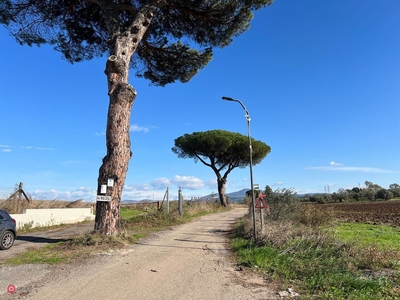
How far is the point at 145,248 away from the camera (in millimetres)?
9164

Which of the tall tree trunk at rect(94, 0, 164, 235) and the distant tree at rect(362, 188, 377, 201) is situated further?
the distant tree at rect(362, 188, 377, 201)

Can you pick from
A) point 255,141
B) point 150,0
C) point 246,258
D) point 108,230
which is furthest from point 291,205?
point 255,141

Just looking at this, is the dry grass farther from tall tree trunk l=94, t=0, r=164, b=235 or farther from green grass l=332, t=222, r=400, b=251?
green grass l=332, t=222, r=400, b=251

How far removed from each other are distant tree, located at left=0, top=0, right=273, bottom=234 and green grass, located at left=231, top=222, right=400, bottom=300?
15.8 ft

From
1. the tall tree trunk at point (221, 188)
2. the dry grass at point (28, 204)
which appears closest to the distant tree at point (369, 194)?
the tall tree trunk at point (221, 188)

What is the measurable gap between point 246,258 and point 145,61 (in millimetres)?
11755

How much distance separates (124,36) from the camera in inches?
447

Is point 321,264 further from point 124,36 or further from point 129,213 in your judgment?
point 129,213

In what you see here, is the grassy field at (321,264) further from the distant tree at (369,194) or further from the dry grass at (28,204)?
the distant tree at (369,194)

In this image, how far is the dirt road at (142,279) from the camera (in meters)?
4.94

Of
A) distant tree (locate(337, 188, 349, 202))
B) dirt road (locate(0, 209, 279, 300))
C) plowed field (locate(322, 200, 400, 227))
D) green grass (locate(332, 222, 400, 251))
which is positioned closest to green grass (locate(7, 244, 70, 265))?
dirt road (locate(0, 209, 279, 300))

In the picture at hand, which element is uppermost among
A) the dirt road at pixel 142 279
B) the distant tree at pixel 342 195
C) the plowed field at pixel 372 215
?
the distant tree at pixel 342 195

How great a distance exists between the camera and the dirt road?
494cm

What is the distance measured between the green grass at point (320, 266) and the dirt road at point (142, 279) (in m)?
0.55
